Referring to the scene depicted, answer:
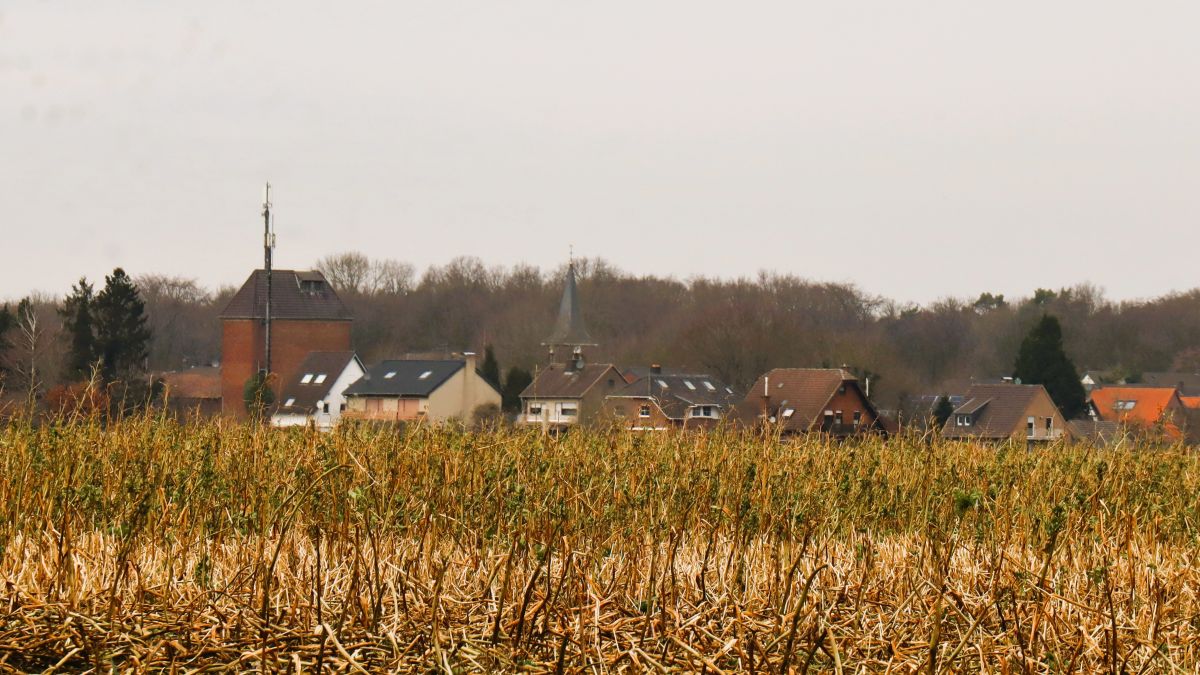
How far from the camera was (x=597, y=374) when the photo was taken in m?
59.2

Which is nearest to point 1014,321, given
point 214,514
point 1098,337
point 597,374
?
point 1098,337

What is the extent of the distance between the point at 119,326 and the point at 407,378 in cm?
1413

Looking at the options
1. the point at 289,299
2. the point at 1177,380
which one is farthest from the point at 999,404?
the point at 1177,380

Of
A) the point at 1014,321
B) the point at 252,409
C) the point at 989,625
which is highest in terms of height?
the point at 1014,321

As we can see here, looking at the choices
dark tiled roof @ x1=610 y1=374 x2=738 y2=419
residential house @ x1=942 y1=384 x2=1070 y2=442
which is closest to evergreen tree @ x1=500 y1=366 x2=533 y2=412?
dark tiled roof @ x1=610 y1=374 x2=738 y2=419

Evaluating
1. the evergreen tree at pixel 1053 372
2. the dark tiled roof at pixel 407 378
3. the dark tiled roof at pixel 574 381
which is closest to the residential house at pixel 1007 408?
the evergreen tree at pixel 1053 372

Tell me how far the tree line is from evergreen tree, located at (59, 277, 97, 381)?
17.1 metres

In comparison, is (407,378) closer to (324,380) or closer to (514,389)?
(324,380)

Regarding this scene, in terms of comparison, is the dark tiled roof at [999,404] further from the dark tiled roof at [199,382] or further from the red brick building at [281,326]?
the dark tiled roof at [199,382]

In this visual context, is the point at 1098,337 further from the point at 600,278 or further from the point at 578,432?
the point at 578,432

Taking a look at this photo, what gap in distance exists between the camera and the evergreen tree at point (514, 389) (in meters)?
57.5

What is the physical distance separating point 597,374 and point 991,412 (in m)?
21.3

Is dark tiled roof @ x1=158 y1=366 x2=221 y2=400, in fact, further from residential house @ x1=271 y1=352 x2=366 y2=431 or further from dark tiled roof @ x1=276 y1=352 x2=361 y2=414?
residential house @ x1=271 y1=352 x2=366 y2=431

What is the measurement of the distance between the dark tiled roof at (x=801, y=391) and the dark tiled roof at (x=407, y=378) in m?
16.5
